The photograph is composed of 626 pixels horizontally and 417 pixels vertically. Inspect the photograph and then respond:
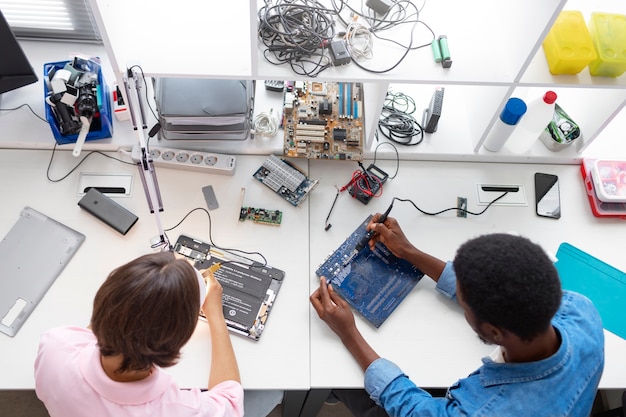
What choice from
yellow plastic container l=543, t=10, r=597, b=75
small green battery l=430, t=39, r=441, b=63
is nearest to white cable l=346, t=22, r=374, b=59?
small green battery l=430, t=39, r=441, b=63

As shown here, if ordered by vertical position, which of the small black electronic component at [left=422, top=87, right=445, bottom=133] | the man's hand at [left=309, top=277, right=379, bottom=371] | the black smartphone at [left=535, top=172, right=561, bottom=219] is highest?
the small black electronic component at [left=422, top=87, right=445, bottom=133]

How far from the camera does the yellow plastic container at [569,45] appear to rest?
1.48 m

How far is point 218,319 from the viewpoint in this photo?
4.62 ft

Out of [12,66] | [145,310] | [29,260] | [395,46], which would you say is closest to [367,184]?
[395,46]

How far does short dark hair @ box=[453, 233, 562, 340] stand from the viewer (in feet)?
3.40

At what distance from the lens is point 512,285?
1.04 meters

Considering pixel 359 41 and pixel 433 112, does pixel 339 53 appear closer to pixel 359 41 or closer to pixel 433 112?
pixel 359 41

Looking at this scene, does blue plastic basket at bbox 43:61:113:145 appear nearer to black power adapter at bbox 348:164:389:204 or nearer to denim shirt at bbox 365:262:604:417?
black power adapter at bbox 348:164:389:204

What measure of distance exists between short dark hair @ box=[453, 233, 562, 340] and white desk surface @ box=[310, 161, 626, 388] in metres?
0.41

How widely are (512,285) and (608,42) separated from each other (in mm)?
895

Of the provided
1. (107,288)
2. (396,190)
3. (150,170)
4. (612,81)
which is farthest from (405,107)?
(107,288)

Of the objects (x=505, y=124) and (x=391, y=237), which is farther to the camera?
(x=505, y=124)

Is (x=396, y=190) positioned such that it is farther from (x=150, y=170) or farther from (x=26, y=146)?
(x=26, y=146)

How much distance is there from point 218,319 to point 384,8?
38.6 inches
